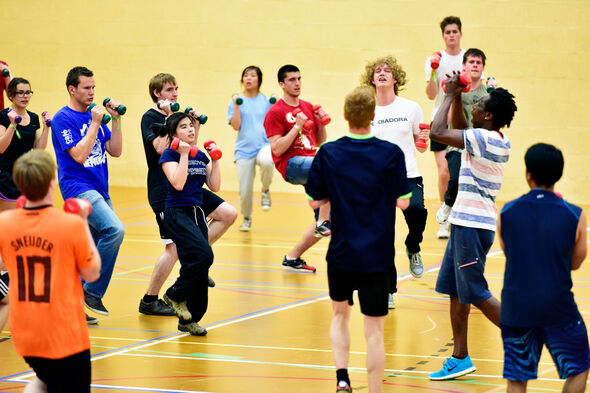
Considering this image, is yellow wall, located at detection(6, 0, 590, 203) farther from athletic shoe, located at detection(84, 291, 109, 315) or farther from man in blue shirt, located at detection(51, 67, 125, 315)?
athletic shoe, located at detection(84, 291, 109, 315)

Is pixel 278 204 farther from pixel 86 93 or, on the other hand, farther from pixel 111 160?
pixel 86 93

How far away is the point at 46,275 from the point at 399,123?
4.15m

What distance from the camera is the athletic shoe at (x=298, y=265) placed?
9008 millimetres

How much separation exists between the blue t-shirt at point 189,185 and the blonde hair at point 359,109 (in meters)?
2.04

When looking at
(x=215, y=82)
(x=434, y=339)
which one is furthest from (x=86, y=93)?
(x=215, y=82)

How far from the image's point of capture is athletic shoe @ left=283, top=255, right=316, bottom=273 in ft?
29.6

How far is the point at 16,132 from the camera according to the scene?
7801 millimetres

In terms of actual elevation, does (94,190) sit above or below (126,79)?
below

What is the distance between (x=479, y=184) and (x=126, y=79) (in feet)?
39.7

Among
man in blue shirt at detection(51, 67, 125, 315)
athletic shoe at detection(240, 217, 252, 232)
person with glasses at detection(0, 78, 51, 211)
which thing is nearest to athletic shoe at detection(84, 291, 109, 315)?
man in blue shirt at detection(51, 67, 125, 315)

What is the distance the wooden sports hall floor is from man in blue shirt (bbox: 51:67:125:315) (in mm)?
479

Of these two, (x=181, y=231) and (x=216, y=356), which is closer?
(x=216, y=356)

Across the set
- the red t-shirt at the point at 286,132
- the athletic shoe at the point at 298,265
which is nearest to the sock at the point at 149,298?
the red t-shirt at the point at 286,132

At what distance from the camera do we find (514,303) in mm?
4145
